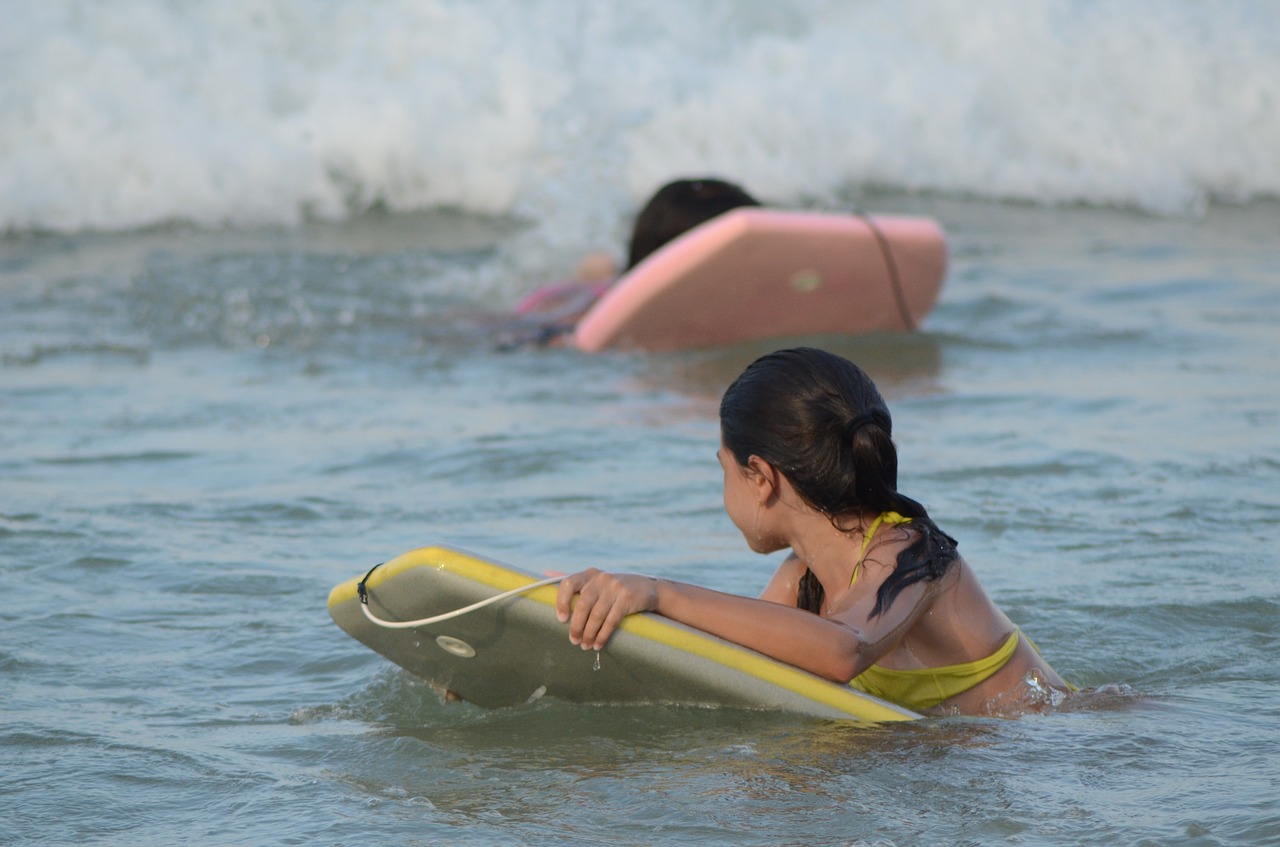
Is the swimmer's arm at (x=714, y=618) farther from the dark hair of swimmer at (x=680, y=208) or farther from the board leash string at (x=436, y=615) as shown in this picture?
the dark hair of swimmer at (x=680, y=208)

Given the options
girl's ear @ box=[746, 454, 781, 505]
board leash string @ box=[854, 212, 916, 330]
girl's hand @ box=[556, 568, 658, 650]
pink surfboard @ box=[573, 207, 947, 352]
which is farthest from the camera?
board leash string @ box=[854, 212, 916, 330]

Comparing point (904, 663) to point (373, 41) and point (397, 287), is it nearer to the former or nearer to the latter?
point (397, 287)

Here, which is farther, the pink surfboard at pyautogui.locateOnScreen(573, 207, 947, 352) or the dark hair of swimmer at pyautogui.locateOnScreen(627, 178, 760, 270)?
the dark hair of swimmer at pyautogui.locateOnScreen(627, 178, 760, 270)

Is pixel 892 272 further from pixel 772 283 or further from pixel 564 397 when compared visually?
pixel 564 397

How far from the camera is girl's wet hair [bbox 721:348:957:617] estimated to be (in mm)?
2781

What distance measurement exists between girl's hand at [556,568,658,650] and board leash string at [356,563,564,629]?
0.04 m

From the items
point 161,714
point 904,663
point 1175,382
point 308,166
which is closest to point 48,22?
point 308,166

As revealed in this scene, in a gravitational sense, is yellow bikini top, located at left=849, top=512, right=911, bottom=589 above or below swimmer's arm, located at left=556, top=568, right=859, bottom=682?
above

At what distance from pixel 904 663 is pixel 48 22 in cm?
1077

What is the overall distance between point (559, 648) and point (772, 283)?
4.25 metres

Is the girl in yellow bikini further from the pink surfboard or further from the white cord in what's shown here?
the pink surfboard

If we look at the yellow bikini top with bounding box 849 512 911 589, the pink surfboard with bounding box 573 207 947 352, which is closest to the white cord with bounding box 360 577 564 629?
the yellow bikini top with bounding box 849 512 911 589

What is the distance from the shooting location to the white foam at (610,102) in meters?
11.6

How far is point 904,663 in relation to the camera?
303 centimetres
